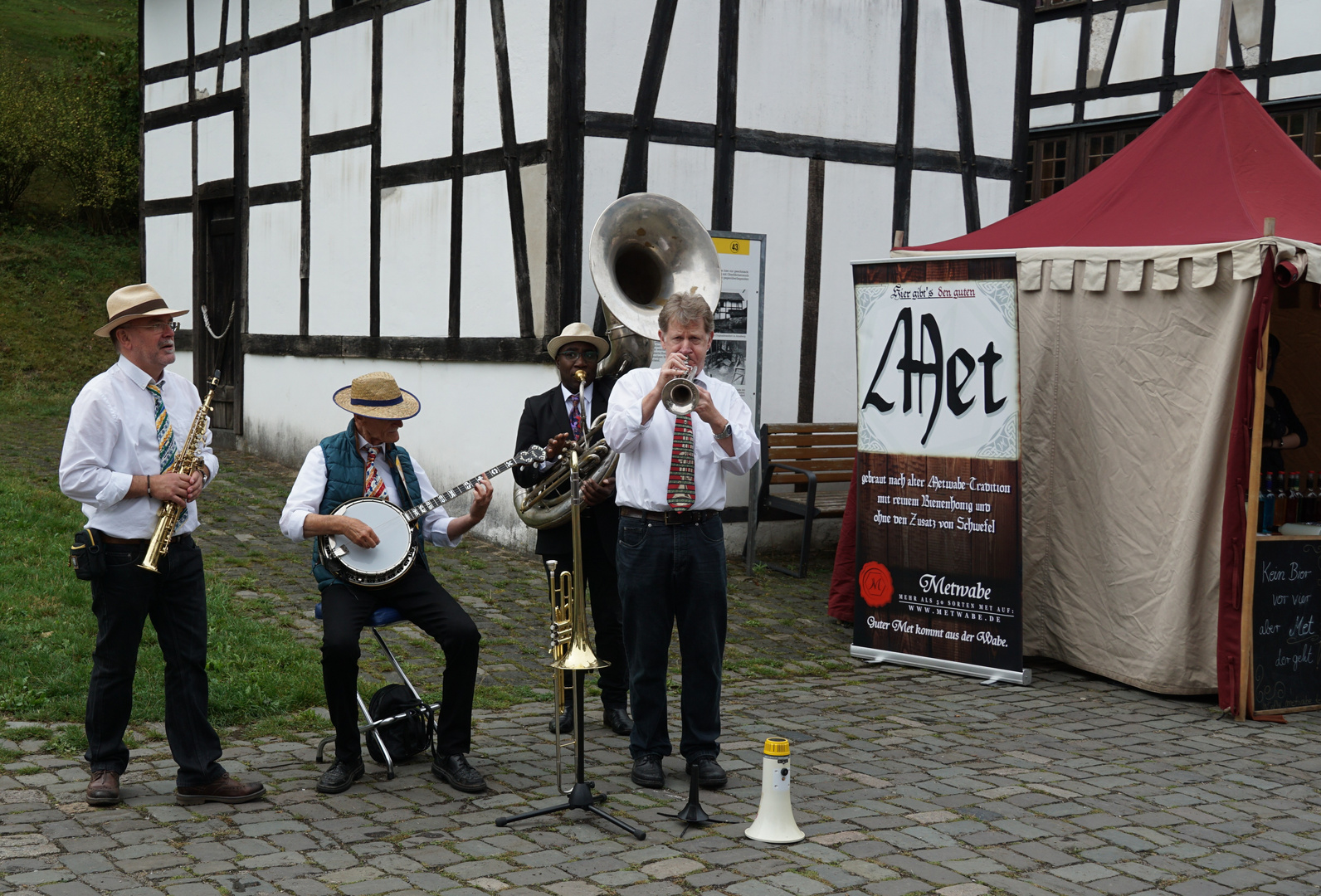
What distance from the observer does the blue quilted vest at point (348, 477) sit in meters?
5.29

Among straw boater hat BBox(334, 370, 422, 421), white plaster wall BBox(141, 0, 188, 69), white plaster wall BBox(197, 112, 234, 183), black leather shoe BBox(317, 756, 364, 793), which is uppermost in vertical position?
white plaster wall BBox(141, 0, 188, 69)

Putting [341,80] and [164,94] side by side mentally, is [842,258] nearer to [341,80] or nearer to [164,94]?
[341,80]

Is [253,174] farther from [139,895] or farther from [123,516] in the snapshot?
[139,895]

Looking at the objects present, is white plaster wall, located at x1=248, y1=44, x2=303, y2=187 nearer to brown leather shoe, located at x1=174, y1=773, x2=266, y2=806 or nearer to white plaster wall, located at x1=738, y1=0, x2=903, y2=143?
white plaster wall, located at x1=738, y1=0, x2=903, y2=143

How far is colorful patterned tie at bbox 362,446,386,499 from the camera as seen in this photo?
211 inches

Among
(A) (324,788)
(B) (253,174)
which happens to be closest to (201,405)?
(A) (324,788)

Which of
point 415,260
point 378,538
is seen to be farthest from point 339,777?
point 415,260

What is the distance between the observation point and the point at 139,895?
160 inches

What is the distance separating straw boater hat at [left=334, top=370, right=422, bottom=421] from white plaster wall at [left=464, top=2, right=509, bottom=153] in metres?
5.39

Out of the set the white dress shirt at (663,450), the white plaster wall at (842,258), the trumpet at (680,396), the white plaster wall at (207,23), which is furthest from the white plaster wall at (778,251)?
the white plaster wall at (207,23)

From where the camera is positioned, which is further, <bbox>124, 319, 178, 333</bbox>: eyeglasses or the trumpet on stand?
<bbox>124, 319, 178, 333</bbox>: eyeglasses

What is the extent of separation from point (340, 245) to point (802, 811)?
894 centimetres

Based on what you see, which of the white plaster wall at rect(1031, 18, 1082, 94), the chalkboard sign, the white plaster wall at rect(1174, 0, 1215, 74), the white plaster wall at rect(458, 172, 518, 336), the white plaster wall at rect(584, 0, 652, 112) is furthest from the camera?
the white plaster wall at rect(1031, 18, 1082, 94)

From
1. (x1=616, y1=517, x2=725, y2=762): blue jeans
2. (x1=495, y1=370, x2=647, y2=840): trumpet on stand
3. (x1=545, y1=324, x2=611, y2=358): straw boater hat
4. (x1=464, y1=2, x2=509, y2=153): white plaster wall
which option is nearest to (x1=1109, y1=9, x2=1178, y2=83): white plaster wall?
(x1=464, y1=2, x2=509, y2=153): white plaster wall
